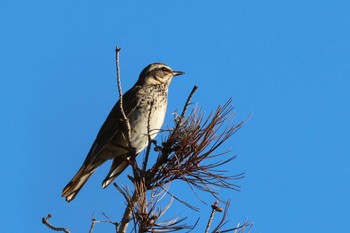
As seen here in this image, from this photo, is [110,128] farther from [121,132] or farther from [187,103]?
[187,103]

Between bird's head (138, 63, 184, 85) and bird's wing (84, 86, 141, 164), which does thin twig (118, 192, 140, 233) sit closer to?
bird's wing (84, 86, 141, 164)

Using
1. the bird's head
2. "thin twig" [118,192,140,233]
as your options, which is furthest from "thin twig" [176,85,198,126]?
the bird's head

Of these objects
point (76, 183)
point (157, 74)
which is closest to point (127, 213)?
point (76, 183)

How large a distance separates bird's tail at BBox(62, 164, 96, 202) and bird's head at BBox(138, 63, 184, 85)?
1290 millimetres

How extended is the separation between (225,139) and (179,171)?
0.35 m

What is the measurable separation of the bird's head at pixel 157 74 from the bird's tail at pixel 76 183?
50.8 inches

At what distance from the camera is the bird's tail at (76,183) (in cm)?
600

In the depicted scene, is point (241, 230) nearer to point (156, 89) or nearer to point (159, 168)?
point (159, 168)

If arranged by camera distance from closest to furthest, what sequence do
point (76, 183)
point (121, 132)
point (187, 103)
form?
point (187, 103) → point (76, 183) → point (121, 132)

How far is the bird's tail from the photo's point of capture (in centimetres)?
600

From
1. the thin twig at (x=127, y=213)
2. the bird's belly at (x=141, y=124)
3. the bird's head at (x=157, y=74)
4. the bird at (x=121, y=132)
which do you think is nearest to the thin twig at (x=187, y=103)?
the thin twig at (x=127, y=213)

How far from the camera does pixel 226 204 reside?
3.74m

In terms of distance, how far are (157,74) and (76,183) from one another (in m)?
1.77

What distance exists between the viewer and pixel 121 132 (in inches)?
253
